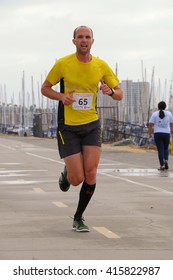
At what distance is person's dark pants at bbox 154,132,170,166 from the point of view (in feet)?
75.2

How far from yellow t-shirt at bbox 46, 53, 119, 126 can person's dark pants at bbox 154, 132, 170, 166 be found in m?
12.4

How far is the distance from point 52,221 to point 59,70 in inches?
85.2

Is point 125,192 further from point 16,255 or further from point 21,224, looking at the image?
point 16,255

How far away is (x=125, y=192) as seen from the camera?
16.0 metres

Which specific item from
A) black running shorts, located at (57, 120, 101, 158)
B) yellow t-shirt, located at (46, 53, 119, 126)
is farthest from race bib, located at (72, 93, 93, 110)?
black running shorts, located at (57, 120, 101, 158)

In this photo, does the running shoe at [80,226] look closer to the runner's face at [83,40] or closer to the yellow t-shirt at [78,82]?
the yellow t-shirt at [78,82]


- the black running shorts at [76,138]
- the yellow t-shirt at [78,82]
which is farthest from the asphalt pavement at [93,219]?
the yellow t-shirt at [78,82]

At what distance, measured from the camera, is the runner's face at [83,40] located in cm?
1041

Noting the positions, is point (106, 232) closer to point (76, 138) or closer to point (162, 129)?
point (76, 138)

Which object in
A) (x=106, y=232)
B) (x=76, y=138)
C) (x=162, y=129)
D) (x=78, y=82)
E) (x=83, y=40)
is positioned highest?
(x=83, y=40)

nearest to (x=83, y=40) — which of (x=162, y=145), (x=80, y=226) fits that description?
(x=80, y=226)

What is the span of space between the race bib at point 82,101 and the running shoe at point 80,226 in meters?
1.37

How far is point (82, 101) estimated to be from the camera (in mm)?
10477

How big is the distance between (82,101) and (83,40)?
0.73 m
